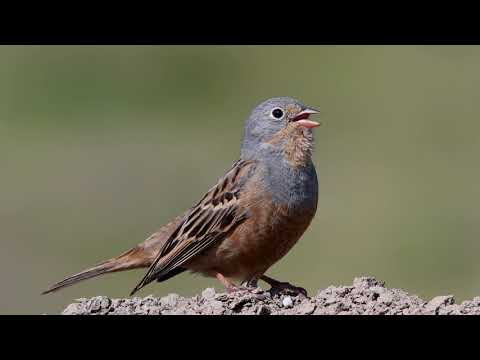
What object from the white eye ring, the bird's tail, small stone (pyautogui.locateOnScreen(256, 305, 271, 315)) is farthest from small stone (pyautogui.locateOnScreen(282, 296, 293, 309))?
the bird's tail

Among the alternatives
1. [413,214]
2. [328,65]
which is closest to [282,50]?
[328,65]

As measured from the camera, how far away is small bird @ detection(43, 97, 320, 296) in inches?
484

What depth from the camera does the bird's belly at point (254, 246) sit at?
12219 millimetres

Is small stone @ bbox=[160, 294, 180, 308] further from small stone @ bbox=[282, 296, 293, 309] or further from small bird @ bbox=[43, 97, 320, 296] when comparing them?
small stone @ bbox=[282, 296, 293, 309]

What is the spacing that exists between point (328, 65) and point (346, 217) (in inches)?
287

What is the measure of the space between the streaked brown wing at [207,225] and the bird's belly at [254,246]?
0.37ft

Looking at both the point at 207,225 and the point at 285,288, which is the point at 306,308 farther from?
the point at 207,225

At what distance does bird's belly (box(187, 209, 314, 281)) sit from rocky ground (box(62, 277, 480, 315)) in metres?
0.89

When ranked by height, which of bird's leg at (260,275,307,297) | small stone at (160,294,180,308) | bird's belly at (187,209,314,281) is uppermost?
bird's belly at (187,209,314,281)

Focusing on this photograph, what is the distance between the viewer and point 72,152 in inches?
956

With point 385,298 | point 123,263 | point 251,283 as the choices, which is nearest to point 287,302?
point 385,298

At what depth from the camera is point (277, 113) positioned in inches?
510

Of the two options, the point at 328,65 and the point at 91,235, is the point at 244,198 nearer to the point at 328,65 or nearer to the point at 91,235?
the point at 91,235

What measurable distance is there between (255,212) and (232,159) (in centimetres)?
1076
